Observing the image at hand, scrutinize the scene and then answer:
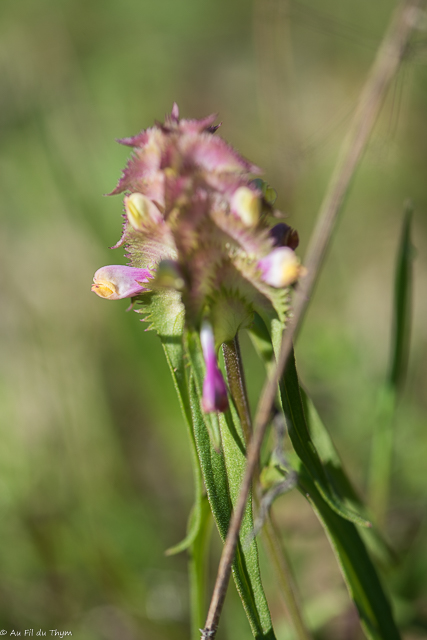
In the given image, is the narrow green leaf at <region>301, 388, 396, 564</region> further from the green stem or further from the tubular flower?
the tubular flower

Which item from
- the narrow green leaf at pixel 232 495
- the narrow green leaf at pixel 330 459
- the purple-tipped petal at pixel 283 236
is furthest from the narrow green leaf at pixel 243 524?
the purple-tipped petal at pixel 283 236

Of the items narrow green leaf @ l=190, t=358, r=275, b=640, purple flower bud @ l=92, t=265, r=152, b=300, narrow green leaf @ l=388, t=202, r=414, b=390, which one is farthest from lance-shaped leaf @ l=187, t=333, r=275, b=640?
narrow green leaf @ l=388, t=202, r=414, b=390

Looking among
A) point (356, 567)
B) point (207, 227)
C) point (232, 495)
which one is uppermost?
point (207, 227)

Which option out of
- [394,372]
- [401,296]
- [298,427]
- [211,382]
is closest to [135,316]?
[394,372]

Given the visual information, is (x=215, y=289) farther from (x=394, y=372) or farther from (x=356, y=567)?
(x=394, y=372)

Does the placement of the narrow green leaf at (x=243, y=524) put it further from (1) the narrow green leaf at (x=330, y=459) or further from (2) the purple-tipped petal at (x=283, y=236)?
(2) the purple-tipped petal at (x=283, y=236)

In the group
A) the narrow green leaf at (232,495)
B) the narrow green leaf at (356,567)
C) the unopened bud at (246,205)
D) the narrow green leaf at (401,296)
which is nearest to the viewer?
the unopened bud at (246,205)

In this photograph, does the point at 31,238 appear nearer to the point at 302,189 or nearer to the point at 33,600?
the point at 302,189
